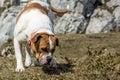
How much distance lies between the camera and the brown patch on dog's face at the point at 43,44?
35.9 feet

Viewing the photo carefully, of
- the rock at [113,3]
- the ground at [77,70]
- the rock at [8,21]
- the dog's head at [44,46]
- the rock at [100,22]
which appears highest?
the dog's head at [44,46]

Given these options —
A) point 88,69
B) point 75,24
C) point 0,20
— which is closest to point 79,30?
point 75,24

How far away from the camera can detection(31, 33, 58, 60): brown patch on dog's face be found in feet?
35.9

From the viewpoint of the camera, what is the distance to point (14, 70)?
42.4ft

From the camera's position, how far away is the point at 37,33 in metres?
11.2

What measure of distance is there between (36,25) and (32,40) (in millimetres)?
799

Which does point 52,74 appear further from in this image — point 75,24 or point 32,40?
point 75,24

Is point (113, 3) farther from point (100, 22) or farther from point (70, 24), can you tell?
point (70, 24)

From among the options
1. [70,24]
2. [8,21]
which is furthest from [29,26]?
[8,21]

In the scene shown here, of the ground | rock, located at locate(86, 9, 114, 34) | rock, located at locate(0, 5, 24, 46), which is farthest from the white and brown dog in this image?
rock, located at locate(0, 5, 24, 46)

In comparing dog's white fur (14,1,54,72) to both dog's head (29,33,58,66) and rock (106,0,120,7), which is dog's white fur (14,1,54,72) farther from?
rock (106,0,120,7)

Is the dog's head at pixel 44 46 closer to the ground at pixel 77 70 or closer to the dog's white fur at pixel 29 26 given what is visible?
the dog's white fur at pixel 29 26

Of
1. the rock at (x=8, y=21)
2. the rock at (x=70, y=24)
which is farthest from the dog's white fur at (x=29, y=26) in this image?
the rock at (x=8, y=21)

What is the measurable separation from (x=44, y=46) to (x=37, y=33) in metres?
0.51
